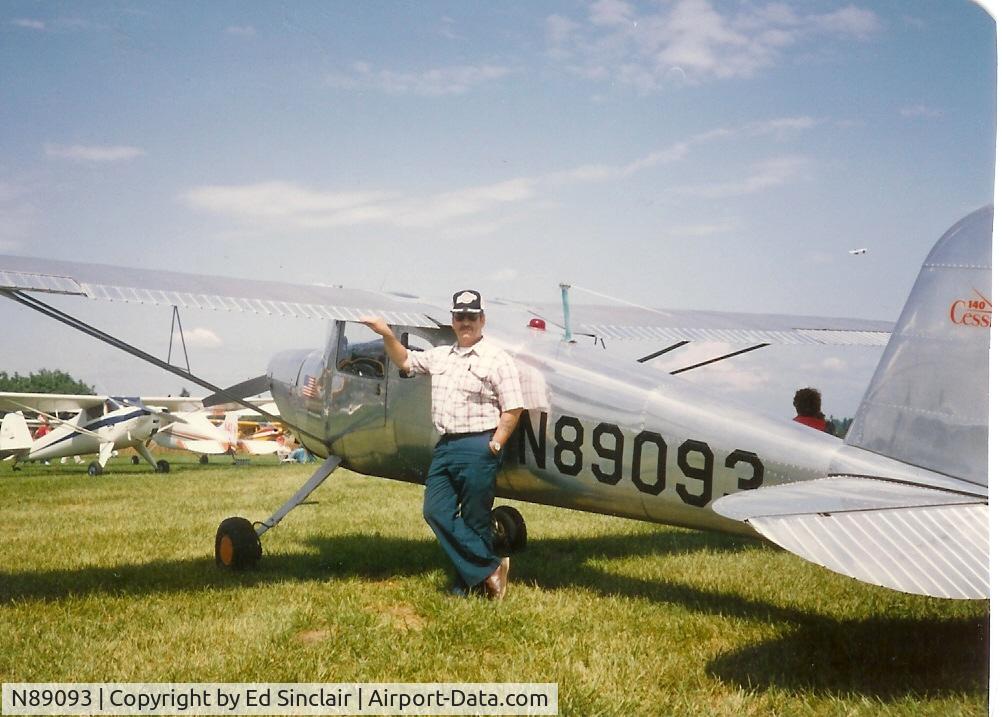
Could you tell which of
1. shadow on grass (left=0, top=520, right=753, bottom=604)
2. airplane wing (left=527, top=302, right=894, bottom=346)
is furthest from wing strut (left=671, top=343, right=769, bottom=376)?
shadow on grass (left=0, top=520, right=753, bottom=604)

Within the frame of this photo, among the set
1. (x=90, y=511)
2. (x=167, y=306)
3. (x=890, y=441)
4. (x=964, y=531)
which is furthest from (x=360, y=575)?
(x=90, y=511)

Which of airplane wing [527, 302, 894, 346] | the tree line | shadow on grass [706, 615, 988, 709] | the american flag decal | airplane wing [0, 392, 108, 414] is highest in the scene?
airplane wing [527, 302, 894, 346]

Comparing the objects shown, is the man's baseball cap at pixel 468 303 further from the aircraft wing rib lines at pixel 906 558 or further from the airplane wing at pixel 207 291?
the aircraft wing rib lines at pixel 906 558

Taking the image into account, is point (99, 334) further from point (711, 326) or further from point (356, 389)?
point (711, 326)

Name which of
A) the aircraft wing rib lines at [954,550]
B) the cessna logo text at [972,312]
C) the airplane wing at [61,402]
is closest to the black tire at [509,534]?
the cessna logo text at [972,312]

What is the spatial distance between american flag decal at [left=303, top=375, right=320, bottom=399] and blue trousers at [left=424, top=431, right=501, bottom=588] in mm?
2061

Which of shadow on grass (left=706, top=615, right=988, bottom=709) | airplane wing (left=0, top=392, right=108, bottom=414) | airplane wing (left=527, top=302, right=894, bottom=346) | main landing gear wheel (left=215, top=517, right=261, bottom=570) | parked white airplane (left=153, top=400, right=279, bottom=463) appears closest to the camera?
shadow on grass (left=706, top=615, right=988, bottom=709)

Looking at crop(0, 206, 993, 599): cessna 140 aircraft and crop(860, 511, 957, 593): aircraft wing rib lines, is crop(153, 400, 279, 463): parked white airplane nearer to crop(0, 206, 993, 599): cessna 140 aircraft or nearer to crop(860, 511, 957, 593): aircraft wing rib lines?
crop(0, 206, 993, 599): cessna 140 aircraft

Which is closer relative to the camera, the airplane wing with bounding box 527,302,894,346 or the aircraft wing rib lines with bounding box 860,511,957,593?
the aircraft wing rib lines with bounding box 860,511,957,593

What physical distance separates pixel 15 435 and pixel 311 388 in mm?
19729

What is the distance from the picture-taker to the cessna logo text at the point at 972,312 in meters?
3.24

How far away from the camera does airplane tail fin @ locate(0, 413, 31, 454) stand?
2162 cm

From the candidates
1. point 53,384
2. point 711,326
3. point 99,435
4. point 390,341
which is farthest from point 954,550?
point 53,384

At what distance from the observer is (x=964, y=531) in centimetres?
261
